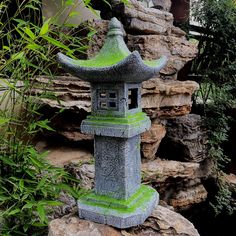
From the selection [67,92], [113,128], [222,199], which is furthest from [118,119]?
[222,199]

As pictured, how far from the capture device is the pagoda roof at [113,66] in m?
1.69

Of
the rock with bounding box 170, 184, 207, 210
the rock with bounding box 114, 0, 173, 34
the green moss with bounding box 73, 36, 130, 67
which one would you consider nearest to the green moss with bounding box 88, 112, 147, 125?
the green moss with bounding box 73, 36, 130, 67

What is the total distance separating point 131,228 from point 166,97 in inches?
84.7

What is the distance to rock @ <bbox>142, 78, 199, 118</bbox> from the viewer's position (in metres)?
3.58

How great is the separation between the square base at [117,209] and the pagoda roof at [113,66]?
88 cm

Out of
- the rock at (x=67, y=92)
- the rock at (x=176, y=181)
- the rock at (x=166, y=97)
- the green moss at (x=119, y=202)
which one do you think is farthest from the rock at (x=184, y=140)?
the green moss at (x=119, y=202)

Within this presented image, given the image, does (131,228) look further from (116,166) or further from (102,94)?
(102,94)

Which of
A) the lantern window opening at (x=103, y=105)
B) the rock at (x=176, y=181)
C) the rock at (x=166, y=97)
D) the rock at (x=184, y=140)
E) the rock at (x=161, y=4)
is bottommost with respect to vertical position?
the rock at (x=176, y=181)

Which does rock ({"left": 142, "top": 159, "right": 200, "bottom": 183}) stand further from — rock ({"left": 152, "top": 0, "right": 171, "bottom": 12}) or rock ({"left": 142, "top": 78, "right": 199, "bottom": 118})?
rock ({"left": 152, "top": 0, "right": 171, "bottom": 12})

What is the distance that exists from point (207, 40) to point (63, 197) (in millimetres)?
3967

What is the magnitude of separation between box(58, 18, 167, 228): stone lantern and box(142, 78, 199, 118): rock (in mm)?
1418

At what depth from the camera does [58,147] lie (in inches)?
142

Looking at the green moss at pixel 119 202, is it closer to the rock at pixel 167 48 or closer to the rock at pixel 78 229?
the rock at pixel 78 229

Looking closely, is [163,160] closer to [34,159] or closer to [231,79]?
[231,79]
